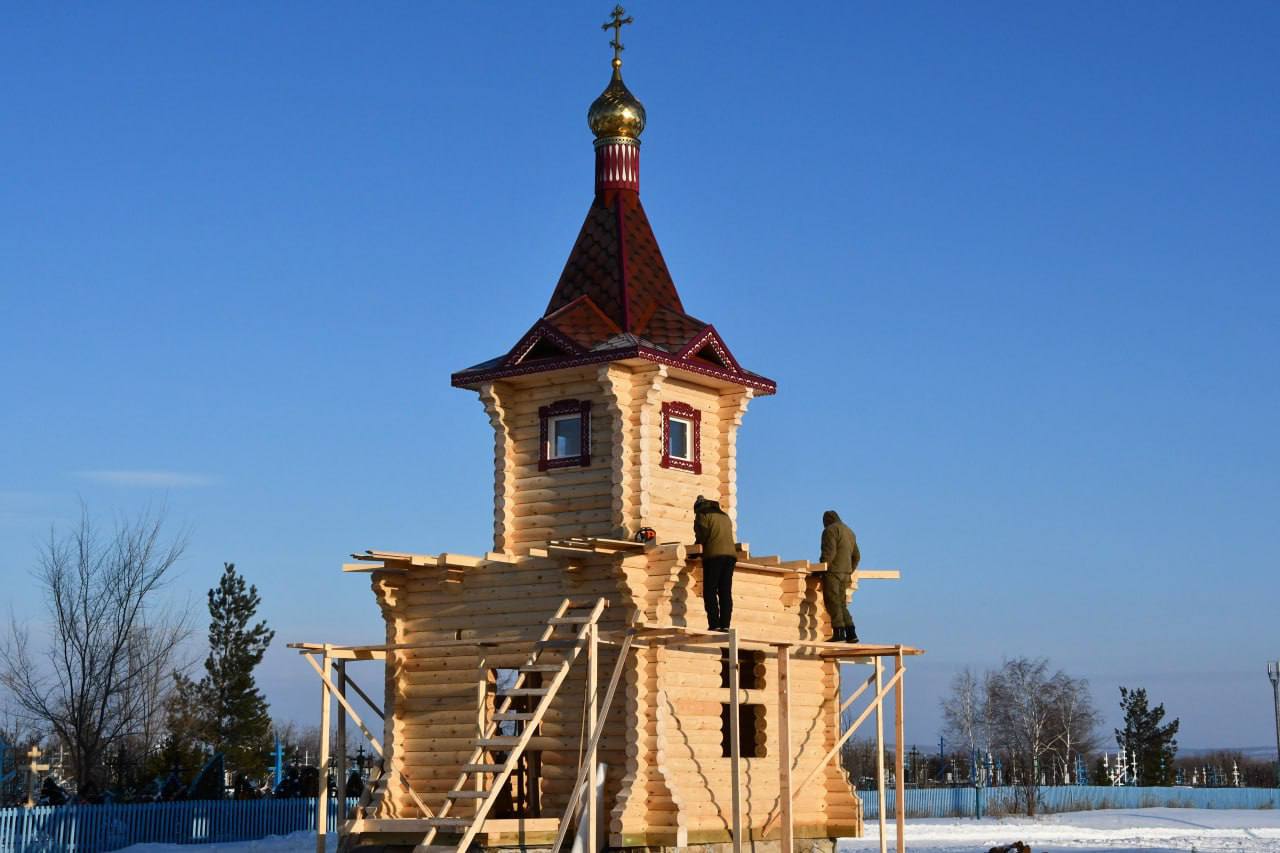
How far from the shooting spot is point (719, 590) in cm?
2233

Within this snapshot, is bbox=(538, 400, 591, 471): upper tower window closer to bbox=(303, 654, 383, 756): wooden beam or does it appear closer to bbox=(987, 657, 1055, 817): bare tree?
bbox=(303, 654, 383, 756): wooden beam

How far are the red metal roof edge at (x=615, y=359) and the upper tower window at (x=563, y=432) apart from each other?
2.29 feet

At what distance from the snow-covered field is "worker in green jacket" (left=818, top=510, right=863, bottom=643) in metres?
3.40

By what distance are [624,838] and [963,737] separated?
2383 inches

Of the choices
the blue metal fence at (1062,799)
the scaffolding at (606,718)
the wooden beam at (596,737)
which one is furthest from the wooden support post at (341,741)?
the blue metal fence at (1062,799)

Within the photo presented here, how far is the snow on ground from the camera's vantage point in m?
38.1

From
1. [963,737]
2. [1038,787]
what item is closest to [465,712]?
[1038,787]

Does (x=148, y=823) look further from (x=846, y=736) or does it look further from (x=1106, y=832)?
(x=1106, y=832)

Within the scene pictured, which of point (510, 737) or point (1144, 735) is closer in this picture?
point (510, 737)

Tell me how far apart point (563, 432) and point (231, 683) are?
103 feet

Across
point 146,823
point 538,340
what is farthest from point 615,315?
point 146,823

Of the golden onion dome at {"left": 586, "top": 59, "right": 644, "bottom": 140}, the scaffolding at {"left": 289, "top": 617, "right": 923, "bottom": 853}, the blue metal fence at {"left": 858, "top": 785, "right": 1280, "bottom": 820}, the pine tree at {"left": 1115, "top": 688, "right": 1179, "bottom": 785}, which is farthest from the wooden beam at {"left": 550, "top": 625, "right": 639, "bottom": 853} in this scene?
the pine tree at {"left": 1115, "top": 688, "right": 1179, "bottom": 785}

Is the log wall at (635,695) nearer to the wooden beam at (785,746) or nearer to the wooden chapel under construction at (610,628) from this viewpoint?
the wooden chapel under construction at (610,628)

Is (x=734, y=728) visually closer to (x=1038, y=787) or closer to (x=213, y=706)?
(x=213, y=706)
